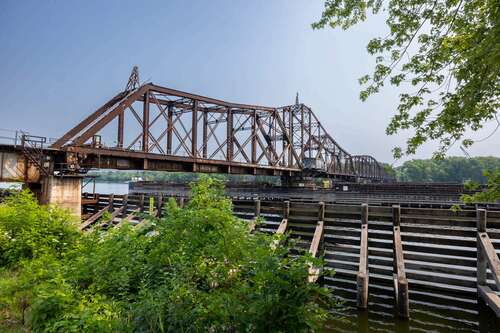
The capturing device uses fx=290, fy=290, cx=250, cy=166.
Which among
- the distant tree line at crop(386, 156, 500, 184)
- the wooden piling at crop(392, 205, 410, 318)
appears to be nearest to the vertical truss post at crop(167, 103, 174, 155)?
the wooden piling at crop(392, 205, 410, 318)

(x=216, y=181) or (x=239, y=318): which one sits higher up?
(x=216, y=181)

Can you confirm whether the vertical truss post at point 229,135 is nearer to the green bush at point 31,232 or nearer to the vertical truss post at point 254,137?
the vertical truss post at point 254,137

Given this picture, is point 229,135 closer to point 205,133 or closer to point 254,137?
point 205,133

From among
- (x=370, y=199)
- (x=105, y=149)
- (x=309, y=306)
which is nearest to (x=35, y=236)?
(x=309, y=306)

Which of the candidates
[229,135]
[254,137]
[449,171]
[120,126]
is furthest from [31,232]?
[449,171]

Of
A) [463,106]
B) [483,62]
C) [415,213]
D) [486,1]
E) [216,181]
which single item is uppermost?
[486,1]

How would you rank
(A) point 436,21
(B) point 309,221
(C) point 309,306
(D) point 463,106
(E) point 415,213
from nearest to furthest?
(C) point 309,306 → (D) point 463,106 → (A) point 436,21 → (E) point 415,213 → (B) point 309,221

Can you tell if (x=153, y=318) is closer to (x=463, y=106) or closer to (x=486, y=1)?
(x=463, y=106)

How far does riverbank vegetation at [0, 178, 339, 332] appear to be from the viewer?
325 centimetres

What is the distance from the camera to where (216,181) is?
7148 millimetres

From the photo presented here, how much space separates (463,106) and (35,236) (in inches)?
403

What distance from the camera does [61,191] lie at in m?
18.3

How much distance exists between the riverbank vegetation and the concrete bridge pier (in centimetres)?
1159

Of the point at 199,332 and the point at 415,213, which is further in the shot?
the point at 415,213
